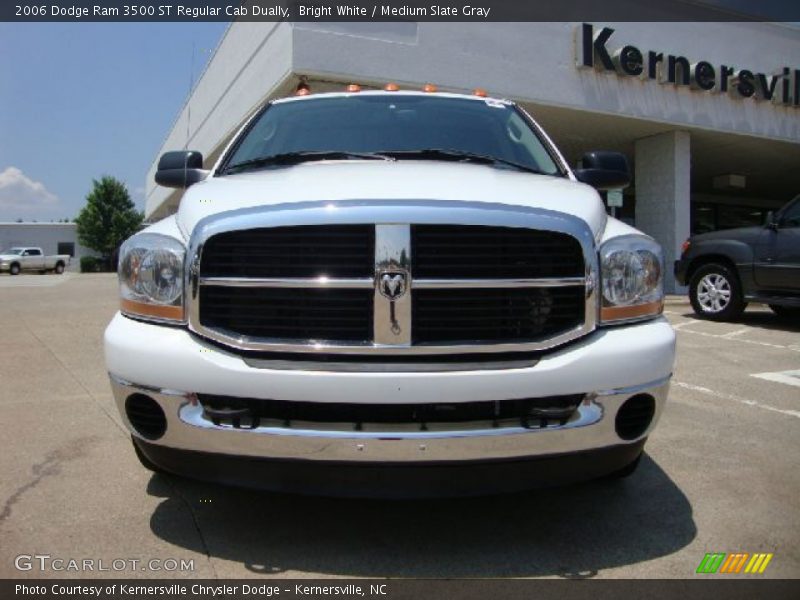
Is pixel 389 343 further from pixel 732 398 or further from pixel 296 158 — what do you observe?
pixel 732 398

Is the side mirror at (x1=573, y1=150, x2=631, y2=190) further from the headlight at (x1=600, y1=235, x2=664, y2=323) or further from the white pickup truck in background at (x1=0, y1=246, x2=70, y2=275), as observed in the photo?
the white pickup truck in background at (x1=0, y1=246, x2=70, y2=275)

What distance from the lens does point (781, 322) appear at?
9.27 metres

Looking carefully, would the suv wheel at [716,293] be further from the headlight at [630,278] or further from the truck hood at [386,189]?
the headlight at [630,278]

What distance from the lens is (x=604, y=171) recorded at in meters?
3.49

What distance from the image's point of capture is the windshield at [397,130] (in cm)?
339

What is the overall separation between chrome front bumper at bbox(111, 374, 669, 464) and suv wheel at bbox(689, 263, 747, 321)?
770cm

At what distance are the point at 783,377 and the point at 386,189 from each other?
15.9 ft

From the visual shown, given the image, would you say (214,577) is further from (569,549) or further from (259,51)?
(259,51)

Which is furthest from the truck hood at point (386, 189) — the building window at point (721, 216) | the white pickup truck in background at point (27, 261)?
the white pickup truck in background at point (27, 261)

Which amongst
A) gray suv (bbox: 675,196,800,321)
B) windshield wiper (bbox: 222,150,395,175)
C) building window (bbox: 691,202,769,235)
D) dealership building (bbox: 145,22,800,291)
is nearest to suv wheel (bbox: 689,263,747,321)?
gray suv (bbox: 675,196,800,321)

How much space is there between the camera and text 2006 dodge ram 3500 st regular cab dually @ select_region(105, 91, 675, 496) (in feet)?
6.89

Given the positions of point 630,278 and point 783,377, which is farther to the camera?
point 783,377

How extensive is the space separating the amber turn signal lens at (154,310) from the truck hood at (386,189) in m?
0.29

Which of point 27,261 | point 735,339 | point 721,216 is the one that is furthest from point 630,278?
point 27,261
